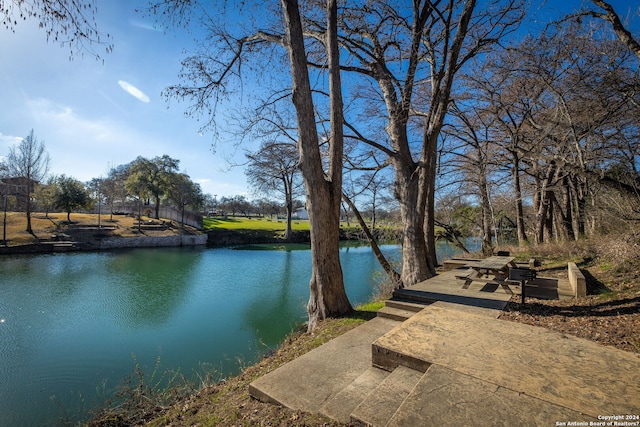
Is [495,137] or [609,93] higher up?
[495,137]

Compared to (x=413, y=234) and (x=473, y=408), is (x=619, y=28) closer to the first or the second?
(x=413, y=234)

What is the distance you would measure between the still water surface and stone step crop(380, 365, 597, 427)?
509 cm

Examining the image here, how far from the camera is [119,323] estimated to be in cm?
898

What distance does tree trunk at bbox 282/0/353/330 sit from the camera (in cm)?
532

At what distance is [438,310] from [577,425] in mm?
1981

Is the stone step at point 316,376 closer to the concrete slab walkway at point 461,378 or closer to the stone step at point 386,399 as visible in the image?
the concrete slab walkway at point 461,378

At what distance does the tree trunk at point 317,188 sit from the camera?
532 centimetres

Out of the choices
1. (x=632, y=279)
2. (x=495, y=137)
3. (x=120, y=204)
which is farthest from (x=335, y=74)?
(x=120, y=204)

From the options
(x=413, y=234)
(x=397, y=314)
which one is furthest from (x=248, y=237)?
(x=397, y=314)

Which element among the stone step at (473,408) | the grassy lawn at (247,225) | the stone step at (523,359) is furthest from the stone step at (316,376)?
the grassy lawn at (247,225)

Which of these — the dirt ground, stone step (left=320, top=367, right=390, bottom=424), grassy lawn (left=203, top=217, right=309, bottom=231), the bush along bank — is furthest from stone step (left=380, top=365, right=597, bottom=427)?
grassy lawn (left=203, top=217, right=309, bottom=231)

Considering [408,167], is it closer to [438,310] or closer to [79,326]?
[438,310]

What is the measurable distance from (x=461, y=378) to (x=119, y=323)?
33.4 feet

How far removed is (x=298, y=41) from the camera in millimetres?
5340
